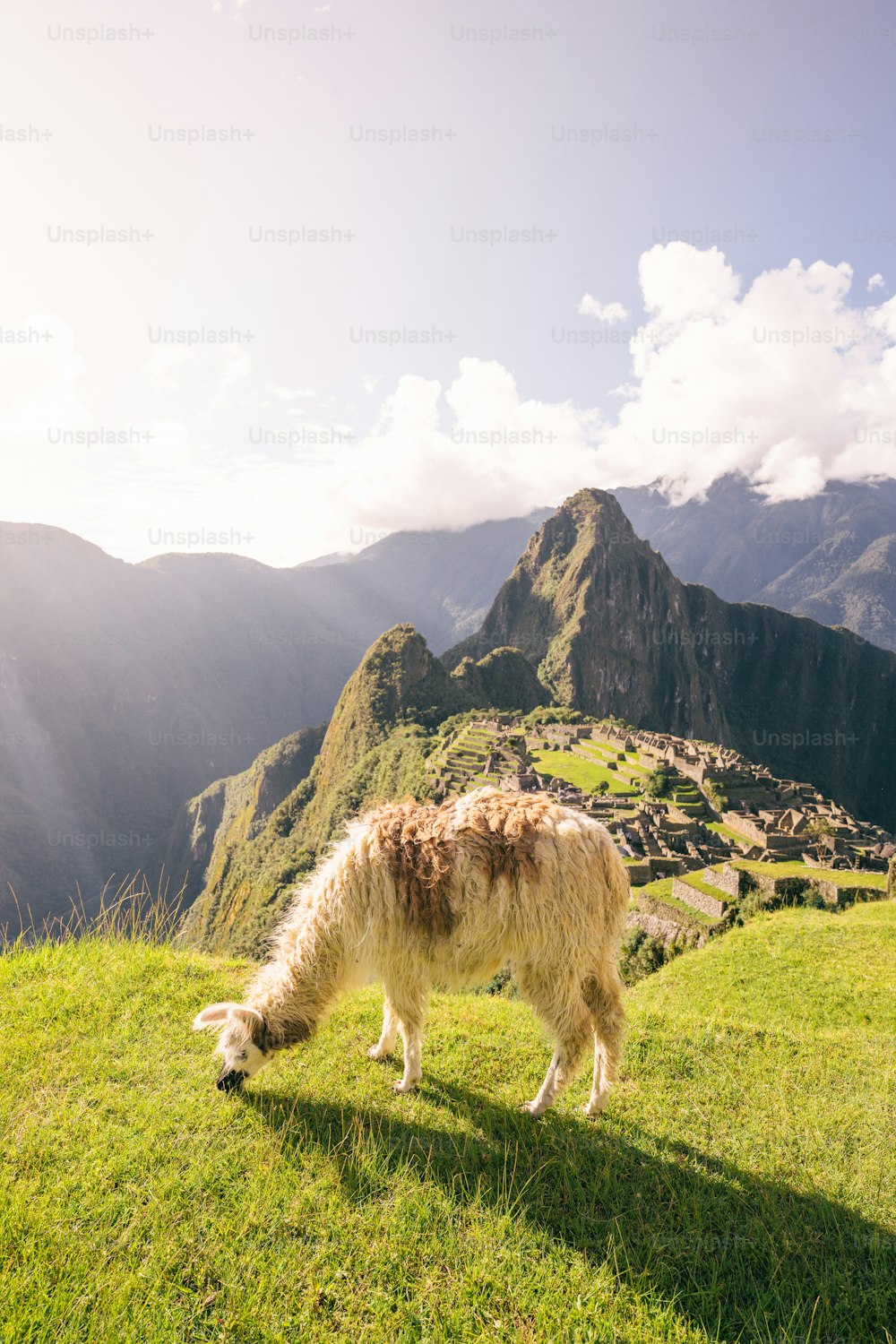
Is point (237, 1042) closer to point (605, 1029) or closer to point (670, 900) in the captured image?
point (605, 1029)

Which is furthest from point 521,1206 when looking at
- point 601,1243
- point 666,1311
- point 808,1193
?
point 808,1193

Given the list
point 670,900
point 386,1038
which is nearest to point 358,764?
point 670,900

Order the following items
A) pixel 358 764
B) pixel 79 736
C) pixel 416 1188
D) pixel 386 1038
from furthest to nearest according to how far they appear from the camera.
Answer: pixel 79 736
pixel 358 764
pixel 386 1038
pixel 416 1188

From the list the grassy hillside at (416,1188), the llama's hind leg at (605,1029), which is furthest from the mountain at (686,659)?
the grassy hillside at (416,1188)

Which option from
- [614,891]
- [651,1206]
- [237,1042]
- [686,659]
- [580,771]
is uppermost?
[614,891]

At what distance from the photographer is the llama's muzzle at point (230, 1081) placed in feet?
11.6

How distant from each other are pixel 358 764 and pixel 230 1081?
71113mm

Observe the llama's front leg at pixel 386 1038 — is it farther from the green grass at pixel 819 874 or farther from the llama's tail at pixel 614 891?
the green grass at pixel 819 874

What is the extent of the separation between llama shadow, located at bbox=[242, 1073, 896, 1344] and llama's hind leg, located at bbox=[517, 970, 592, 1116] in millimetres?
152

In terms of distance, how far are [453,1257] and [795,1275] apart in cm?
157

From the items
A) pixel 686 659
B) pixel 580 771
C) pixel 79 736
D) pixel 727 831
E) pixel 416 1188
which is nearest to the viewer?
pixel 416 1188

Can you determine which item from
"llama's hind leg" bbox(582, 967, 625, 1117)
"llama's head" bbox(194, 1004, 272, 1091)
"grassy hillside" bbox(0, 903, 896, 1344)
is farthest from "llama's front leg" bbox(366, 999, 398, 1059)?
"llama's hind leg" bbox(582, 967, 625, 1117)

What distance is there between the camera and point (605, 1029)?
13.0 feet

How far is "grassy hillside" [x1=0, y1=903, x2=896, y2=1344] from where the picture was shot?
2.29 metres
